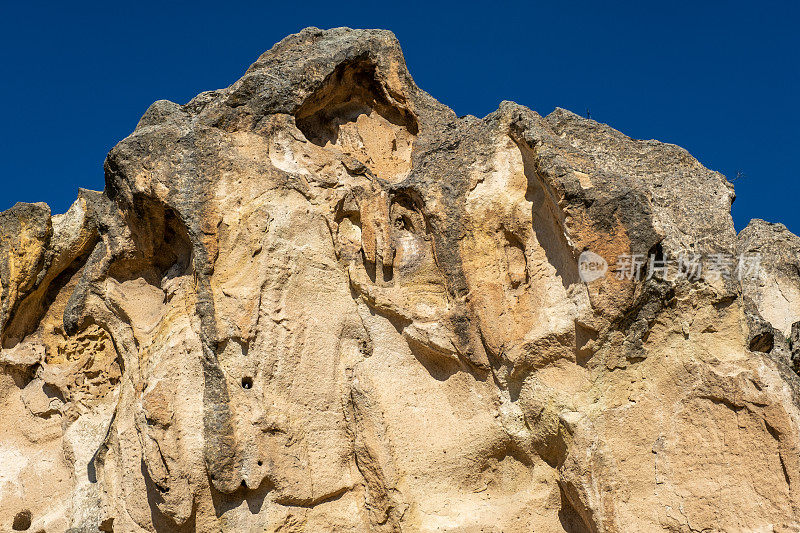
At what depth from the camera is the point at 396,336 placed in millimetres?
5816

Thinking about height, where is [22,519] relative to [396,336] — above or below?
below

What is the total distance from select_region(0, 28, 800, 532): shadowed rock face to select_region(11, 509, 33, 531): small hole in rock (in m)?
0.07

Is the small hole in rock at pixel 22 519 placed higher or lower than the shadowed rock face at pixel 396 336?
lower

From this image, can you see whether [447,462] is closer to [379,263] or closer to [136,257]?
[379,263]

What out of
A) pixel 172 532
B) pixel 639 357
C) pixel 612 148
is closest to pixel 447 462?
pixel 639 357

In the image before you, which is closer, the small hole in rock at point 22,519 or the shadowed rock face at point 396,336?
the shadowed rock face at point 396,336

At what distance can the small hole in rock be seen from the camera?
6492 mm

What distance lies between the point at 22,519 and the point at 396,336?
3.44 meters

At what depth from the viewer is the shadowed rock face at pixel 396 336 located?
203 inches

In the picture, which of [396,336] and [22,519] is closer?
[396,336]

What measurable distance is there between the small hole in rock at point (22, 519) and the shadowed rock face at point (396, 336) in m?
0.07

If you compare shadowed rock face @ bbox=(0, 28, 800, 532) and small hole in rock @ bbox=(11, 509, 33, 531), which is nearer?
shadowed rock face @ bbox=(0, 28, 800, 532)

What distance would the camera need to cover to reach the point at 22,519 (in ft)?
21.3

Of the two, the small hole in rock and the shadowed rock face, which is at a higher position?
the shadowed rock face
